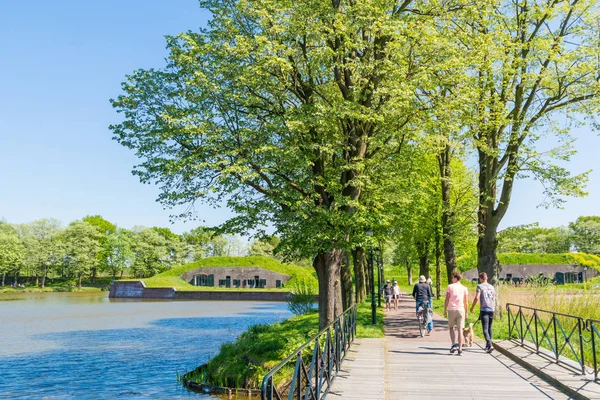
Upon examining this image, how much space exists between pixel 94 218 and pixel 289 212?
101762 millimetres

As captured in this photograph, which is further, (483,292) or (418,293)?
(418,293)

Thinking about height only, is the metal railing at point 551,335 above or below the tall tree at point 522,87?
below

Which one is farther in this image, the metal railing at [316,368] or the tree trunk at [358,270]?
the tree trunk at [358,270]

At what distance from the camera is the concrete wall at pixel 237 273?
78000 millimetres

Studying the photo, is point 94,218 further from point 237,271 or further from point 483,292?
point 483,292

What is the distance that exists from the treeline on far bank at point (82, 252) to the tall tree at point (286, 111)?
79.3 m

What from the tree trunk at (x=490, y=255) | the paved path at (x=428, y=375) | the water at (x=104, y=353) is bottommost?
the water at (x=104, y=353)

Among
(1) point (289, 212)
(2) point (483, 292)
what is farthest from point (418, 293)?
(1) point (289, 212)

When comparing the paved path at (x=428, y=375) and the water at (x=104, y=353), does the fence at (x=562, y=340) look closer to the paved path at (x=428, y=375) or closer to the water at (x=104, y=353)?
the paved path at (x=428, y=375)

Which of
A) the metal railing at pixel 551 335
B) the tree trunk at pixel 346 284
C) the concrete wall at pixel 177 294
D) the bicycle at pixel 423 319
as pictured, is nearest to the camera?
the metal railing at pixel 551 335

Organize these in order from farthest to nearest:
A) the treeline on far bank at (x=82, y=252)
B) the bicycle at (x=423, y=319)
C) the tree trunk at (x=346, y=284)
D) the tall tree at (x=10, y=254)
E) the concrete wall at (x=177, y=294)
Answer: the treeline on far bank at (x=82, y=252) → the tall tree at (x=10, y=254) → the concrete wall at (x=177, y=294) → the tree trunk at (x=346, y=284) → the bicycle at (x=423, y=319)

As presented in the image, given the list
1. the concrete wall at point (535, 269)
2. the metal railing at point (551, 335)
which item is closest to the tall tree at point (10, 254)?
the concrete wall at point (535, 269)

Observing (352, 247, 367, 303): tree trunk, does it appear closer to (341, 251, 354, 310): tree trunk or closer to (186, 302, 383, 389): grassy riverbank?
(341, 251, 354, 310): tree trunk

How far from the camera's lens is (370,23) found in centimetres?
1538
